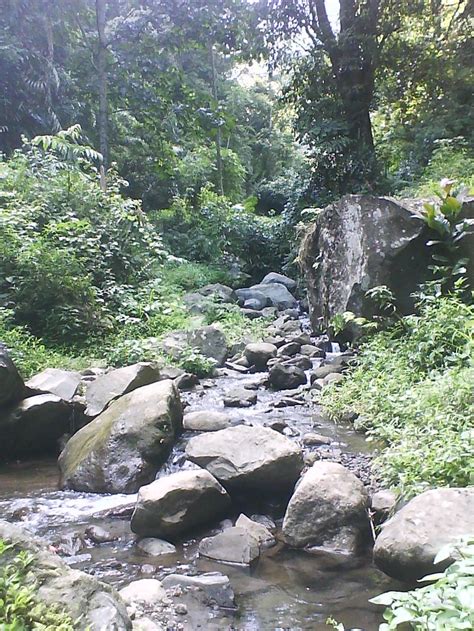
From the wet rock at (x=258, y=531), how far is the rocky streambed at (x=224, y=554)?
0.03 m

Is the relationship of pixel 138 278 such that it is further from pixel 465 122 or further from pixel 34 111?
pixel 465 122

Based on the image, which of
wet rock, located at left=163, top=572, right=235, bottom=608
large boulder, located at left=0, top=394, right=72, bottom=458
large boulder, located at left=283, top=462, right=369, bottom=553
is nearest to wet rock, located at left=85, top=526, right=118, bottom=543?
wet rock, located at left=163, top=572, right=235, bottom=608

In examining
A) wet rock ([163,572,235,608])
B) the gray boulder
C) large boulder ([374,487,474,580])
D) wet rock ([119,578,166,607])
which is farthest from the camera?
the gray boulder

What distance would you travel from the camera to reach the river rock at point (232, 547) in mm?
3533

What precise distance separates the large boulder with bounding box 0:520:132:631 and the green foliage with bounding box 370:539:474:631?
3.05 feet

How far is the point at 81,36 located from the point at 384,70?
8.74 meters

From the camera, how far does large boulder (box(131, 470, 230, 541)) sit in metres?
3.81

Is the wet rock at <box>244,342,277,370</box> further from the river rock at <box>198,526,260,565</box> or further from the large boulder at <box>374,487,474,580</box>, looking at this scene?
the large boulder at <box>374,487,474,580</box>

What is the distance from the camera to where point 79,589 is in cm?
203

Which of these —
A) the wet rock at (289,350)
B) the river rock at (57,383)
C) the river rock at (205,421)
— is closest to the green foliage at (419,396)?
the river rock at (205,421)

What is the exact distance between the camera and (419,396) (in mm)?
4695

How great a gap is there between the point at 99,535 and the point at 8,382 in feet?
6.65

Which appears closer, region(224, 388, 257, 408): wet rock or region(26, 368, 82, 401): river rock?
region(26, 368, 82, 401): river rock

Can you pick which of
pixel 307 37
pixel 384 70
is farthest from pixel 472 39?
pixel 307 37
